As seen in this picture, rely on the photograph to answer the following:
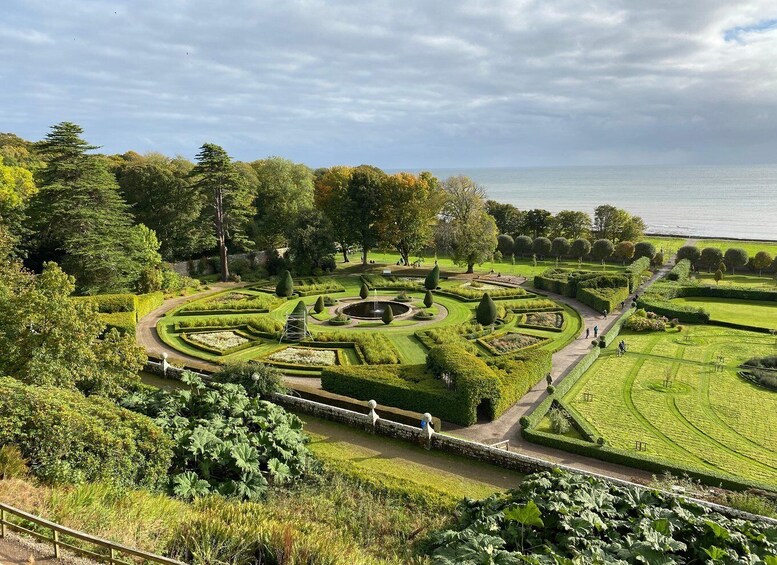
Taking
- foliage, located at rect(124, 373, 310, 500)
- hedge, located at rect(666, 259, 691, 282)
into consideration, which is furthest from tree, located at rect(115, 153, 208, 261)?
hedge, located at rect(666, 259, 691, 282)

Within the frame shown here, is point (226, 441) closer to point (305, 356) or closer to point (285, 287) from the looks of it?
point (305, 356)

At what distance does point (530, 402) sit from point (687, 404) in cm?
753

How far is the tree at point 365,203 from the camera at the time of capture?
190 feet

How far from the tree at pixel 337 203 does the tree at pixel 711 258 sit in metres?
41.0

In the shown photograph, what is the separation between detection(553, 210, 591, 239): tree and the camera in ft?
245

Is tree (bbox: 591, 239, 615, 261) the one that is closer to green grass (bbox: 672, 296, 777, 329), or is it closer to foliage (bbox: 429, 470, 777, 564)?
green grass (bbox: 672, 296, 777, 329)

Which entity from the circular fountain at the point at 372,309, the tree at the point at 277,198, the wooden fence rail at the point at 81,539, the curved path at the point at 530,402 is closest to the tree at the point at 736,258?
the curved path at the point at 530,402

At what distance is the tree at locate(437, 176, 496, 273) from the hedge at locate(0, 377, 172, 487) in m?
44.0

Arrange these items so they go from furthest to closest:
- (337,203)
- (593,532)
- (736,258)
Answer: (337,203), (736,258), (593,532)

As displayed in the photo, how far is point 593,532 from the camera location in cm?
1093

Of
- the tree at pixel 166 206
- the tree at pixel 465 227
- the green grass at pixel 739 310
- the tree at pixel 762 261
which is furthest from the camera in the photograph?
the tree at pixel 762 261

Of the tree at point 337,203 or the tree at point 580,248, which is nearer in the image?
the tree at point 337,203

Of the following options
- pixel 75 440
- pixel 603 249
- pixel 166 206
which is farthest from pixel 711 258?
pixel 75 440

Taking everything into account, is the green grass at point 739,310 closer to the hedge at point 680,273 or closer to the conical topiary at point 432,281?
the hedge at point 680,273
